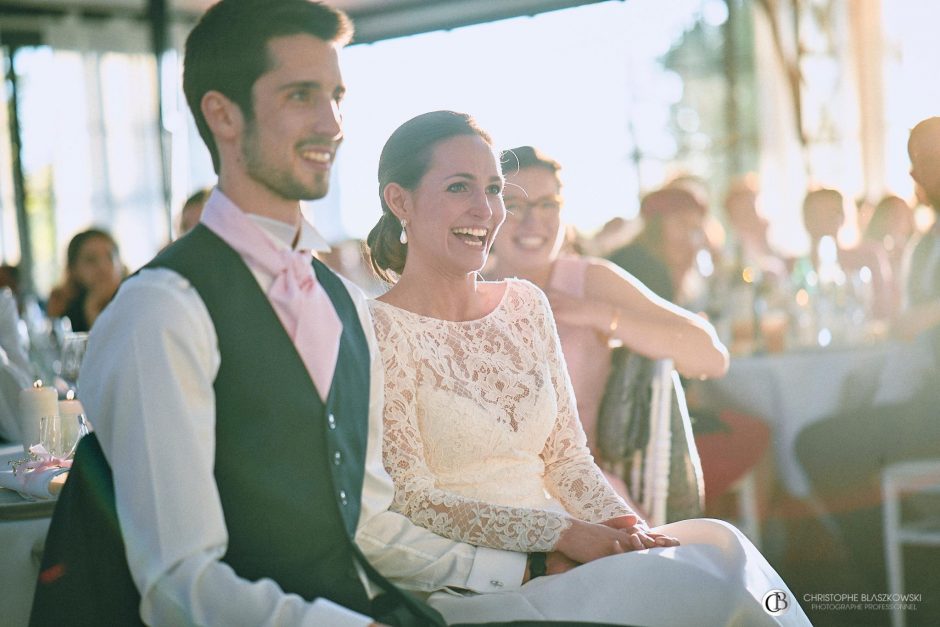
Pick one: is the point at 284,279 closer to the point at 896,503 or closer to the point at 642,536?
the point at 642,536

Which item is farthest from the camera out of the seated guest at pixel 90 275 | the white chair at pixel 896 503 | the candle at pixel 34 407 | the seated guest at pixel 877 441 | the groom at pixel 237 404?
the seated guest at pixel 90 275

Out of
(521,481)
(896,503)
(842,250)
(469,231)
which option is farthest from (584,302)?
(842,250)

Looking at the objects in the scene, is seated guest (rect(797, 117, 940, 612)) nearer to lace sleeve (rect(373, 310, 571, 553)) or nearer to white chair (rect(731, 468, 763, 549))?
white chair (rect(731, 468, 763, 549))

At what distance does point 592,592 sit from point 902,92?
977 cm

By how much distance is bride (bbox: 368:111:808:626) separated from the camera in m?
1.51

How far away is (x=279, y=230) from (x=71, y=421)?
817 mm

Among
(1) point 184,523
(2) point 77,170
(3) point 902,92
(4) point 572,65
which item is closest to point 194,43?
(1) point 184,523

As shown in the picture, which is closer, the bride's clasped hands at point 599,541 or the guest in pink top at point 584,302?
the bride's clasped hands at point 599,541

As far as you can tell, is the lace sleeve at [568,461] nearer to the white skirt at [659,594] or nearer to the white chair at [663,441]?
the white skirt at [659,594]

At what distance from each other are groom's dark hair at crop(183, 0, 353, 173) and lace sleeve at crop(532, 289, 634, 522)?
902 millimetres

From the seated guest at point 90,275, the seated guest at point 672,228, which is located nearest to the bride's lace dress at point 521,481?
the seated guest at point 672,228

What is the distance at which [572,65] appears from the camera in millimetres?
9289

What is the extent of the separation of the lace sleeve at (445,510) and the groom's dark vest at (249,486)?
30 cm

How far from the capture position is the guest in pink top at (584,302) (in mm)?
2836
